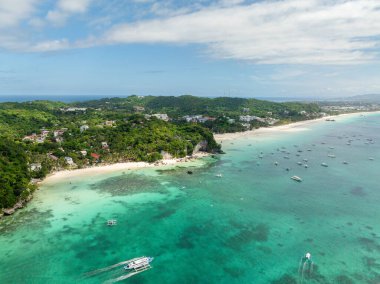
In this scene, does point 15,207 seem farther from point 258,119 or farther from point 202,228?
point 258,119

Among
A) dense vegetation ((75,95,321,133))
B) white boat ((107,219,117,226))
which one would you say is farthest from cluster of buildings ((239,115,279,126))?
white boat ((107,219,117,226))

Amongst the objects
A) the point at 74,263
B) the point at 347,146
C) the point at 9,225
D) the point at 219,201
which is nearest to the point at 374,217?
the point at 219,201

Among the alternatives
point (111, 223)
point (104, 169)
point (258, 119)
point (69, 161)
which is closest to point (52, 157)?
point (69, 161)

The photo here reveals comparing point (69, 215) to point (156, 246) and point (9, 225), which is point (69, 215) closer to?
point (9, 225)

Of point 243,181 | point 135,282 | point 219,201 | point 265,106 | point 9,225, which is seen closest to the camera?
point 135,282

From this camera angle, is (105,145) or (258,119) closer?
(105,145)
